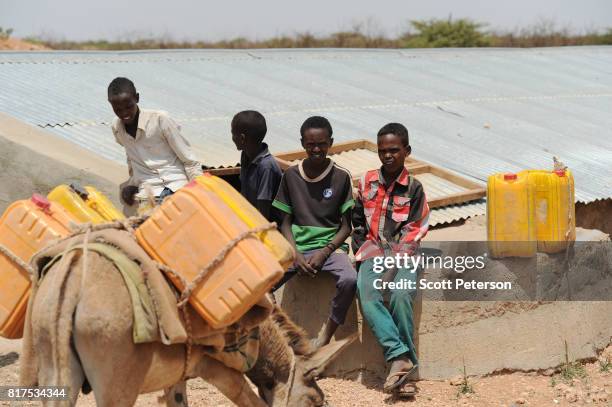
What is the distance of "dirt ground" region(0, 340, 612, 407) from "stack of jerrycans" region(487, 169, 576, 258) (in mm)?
931

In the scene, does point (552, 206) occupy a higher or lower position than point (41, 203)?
lower

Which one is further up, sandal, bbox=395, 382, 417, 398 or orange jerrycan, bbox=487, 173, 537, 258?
orange jerrycan, bbox=487, 173, 537, 258

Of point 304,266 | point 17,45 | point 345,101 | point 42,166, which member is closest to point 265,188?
point 304,266

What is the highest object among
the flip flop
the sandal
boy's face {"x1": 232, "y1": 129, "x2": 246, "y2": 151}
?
boy's face {"x1": 232, "y1": 129, "x2": 246, "y2": 151}

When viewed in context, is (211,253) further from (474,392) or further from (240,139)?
(474,392)

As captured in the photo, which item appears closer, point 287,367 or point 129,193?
point 287,367

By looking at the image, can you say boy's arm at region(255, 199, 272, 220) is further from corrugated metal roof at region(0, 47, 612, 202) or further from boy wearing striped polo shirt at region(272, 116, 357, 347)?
corrugated metal roof at region(0, 47, 612, 202)

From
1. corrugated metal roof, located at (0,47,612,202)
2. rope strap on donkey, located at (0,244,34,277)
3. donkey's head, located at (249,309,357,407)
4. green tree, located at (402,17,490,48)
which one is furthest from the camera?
green tree, located at (402,17,490,48)

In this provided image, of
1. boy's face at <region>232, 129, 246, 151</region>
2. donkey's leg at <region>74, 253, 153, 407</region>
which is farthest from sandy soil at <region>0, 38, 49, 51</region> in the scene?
donkey's leg at <region>74, 253, 153, 407</region>

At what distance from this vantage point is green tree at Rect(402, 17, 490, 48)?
30812 millimetres

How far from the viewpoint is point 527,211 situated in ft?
20.4

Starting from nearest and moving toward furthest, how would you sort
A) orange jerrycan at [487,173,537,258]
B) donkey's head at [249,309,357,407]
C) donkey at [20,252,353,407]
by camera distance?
donkey at [20,252,353,407] < donkey's head at [249,309,357,407] < orange jerrycan at [487,173,537,258]

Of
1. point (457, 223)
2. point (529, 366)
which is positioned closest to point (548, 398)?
point (529, 366)

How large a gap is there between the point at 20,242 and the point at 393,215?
8.18 ft
